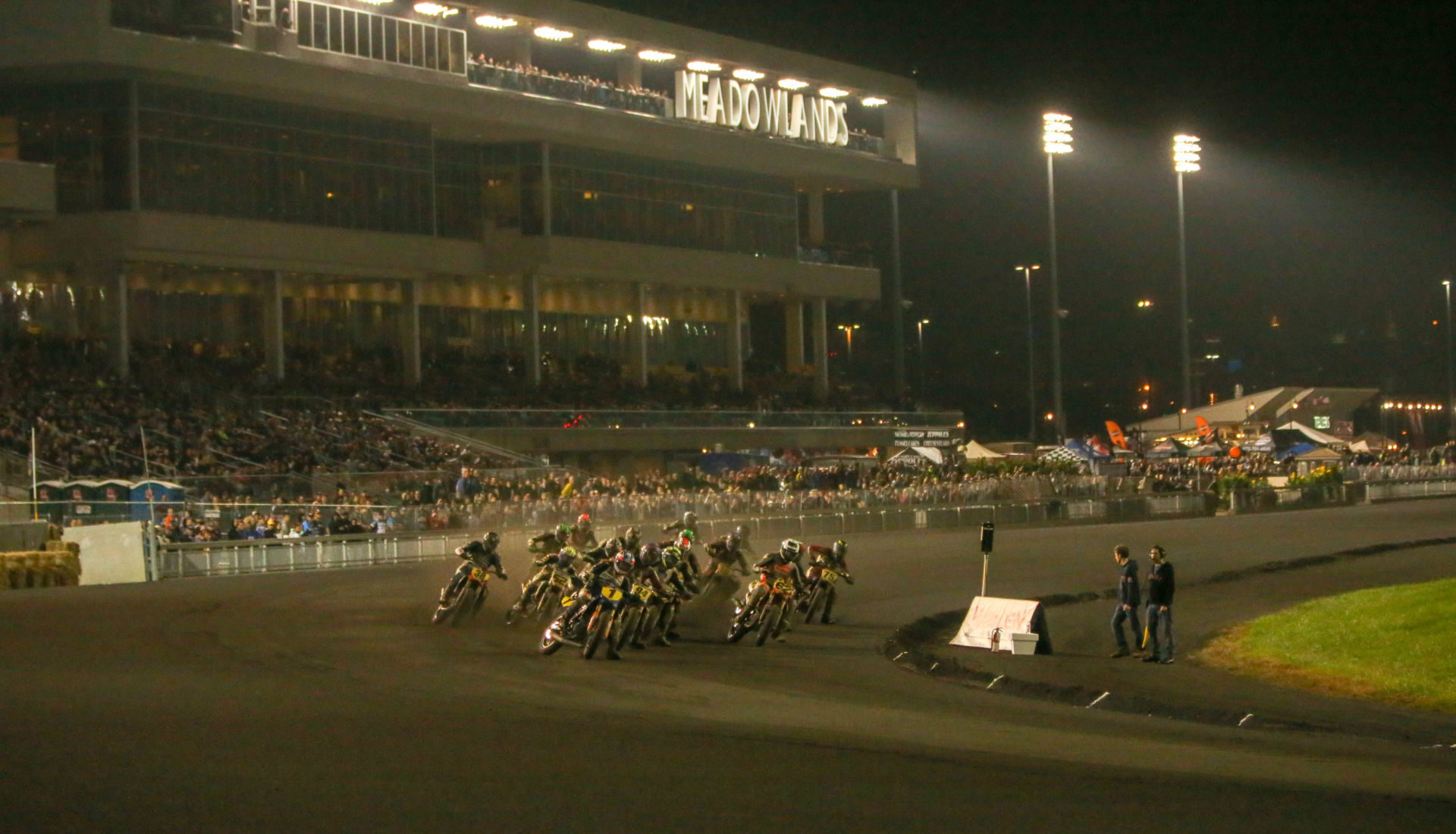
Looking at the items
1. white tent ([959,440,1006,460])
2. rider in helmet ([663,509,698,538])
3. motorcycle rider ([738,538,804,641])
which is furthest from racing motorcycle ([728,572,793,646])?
white tent ([959,440,1006,460])

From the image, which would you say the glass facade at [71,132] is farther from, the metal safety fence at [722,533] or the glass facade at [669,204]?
the metal safety fence at [722,533]

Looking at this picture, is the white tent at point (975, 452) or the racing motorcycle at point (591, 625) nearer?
the racing motorcycle at point (591, 625)

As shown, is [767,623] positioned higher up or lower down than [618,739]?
lower down

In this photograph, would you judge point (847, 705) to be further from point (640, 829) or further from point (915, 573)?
point (915, 573)

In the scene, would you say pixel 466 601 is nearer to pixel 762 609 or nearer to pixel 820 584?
pixel 762 609

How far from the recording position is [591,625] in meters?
19.3

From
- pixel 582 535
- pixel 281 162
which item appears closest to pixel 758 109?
pixel 281 162

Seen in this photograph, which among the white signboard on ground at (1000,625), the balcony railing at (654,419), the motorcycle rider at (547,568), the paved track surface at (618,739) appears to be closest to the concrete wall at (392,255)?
the balcony railing at (654,419)

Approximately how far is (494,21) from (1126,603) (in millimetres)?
51405

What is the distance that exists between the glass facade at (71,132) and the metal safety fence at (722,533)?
77.0ft

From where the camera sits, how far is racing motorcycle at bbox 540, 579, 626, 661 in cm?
1922

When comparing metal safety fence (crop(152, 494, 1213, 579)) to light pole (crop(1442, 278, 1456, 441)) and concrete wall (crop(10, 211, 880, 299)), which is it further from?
light pole (crop(1442, 278, 1456, 441))

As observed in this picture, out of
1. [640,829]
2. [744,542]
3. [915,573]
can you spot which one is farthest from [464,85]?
[640,829]

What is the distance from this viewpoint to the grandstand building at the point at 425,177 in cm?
5566
